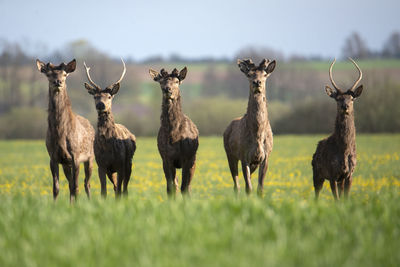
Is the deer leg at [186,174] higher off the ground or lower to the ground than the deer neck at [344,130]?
lower

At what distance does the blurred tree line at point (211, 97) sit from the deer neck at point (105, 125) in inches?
1046

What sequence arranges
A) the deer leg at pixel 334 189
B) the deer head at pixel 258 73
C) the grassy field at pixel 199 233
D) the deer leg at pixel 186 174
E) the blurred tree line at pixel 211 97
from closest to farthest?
the grassy field at pixel 199 233, the deer leg at pixel 334 189, the deer head at pixel 258 73, the deer leg at pixel 186 174, the blurred tree line at pixel 211 97

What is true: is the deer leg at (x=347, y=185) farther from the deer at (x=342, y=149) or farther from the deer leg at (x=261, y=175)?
the deer leg at (x=261, y=175)

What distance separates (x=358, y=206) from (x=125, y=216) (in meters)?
3.58

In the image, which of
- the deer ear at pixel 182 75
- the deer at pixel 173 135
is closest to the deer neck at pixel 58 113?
the deer at pixel 173 135

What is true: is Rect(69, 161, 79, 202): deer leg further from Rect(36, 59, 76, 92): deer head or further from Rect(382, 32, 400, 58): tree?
Rect(382, 32, 400, 58): tree

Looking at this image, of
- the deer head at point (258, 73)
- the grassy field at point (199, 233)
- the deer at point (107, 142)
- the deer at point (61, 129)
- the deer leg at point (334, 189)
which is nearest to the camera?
the grassy field at point (199, 233)

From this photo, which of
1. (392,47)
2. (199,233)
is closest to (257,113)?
(199,233)

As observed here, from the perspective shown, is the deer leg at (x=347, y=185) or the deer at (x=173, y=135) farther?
the deer at (x=173, y=135)

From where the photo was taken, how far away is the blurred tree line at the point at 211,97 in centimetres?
4991

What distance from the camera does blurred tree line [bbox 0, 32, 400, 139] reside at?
49.9m

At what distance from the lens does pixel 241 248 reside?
6242mm

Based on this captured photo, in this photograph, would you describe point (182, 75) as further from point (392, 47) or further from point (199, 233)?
point (392, 47)

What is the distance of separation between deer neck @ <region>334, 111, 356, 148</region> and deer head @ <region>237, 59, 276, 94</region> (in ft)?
5.39
